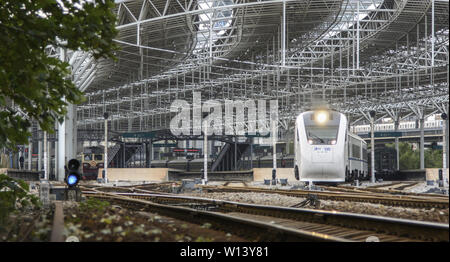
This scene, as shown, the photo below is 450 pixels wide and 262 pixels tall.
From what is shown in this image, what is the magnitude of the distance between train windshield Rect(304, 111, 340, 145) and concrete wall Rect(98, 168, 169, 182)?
2186 centimetres

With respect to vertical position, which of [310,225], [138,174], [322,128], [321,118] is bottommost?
[138,174]

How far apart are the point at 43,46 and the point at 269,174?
3212 centimetres

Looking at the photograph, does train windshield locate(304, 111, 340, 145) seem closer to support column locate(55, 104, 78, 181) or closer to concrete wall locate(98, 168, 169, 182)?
support column locate(55, 104, 78, 181)

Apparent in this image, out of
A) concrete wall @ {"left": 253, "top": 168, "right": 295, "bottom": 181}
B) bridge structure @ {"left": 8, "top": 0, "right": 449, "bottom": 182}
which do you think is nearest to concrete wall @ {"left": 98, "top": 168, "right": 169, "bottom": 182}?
bridge structure @ {"left": 8, "top": 0, "right": 449, "bottom": 182}

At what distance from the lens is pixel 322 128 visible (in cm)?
1878

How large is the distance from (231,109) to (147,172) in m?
20.0

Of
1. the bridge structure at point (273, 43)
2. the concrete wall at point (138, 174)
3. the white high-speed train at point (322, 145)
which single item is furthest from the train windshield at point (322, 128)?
the concrete wall at point (138, 174)

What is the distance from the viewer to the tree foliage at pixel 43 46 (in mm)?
5680

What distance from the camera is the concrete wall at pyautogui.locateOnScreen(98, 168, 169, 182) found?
38.7 meters

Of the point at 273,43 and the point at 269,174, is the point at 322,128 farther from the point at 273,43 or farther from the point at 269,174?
the point at 273,43

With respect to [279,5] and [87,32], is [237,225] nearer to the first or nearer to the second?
[87,32]

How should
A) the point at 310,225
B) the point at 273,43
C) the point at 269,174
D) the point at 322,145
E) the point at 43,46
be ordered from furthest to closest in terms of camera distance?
the point at 273,43, the point at 269,174, the point at 322,145, the point at 310,225, the point at 43,46

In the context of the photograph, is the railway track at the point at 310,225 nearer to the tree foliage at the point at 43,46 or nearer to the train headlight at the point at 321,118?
the tree foliage at the point at 43,46

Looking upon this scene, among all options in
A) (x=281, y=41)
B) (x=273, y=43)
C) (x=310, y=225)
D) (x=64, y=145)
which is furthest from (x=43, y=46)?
(x=273, y=43)
